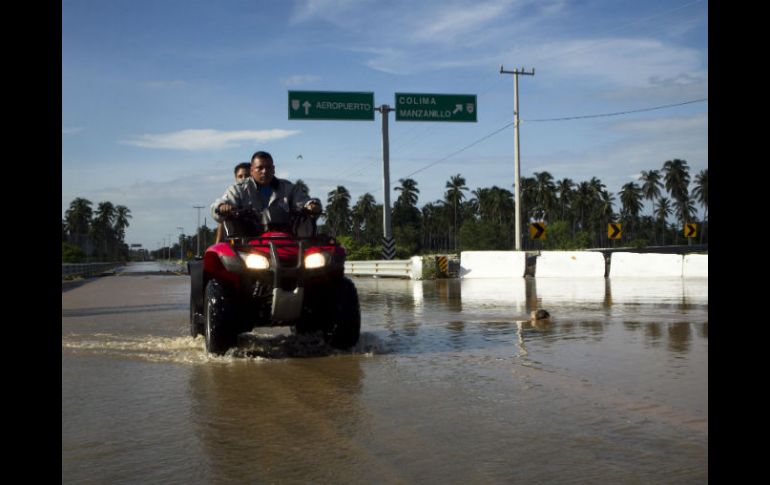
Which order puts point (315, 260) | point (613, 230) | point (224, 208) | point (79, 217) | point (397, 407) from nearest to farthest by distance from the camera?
point (397, 407)
point (315, 260)
point (224, 208)
point (613, 230)
point (79, 217)

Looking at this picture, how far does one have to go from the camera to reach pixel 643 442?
3.53 meters

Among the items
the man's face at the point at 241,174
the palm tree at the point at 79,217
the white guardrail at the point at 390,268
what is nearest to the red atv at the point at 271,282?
the man's face at the point at 241,174

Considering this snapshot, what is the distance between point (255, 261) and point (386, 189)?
2577 centimetres

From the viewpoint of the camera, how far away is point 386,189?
31.9m

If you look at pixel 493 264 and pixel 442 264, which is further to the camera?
pixel 442 264

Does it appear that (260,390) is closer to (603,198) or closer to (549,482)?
(549,482)

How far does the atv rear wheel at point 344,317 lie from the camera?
672 cm

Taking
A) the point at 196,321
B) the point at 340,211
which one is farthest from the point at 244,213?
the point at 340,211

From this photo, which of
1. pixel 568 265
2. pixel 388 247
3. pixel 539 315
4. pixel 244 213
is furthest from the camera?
pixel 388 247

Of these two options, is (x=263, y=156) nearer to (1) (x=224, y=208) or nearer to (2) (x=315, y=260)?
(1) (x=224, y=208)

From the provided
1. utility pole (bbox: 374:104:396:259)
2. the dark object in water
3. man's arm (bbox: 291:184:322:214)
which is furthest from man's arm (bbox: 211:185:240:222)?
utility pole (bbox: 374:104:396:259)

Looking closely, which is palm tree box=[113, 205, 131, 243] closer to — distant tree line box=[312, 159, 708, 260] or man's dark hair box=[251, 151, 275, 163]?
distant tree line box=[312, 159, 708, 260]
